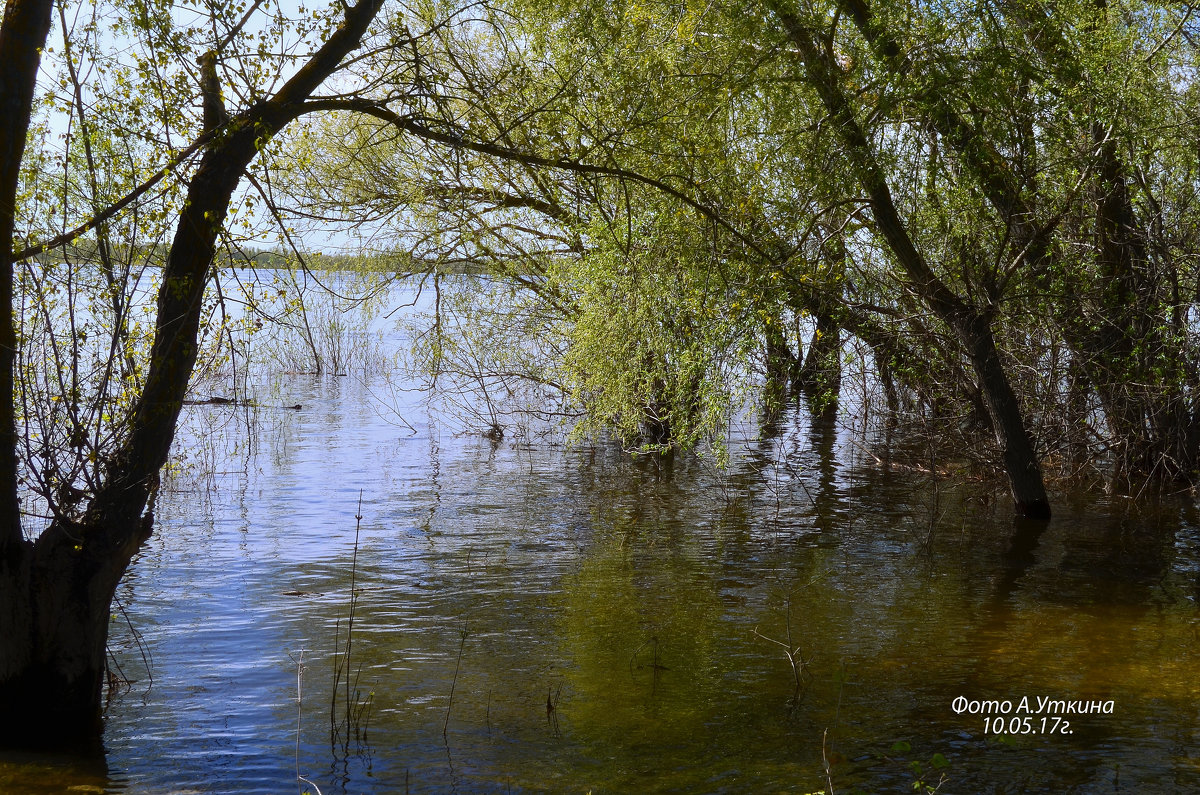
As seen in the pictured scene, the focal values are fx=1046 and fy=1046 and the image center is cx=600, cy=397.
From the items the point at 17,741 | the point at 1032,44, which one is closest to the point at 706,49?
the point at 1032,44

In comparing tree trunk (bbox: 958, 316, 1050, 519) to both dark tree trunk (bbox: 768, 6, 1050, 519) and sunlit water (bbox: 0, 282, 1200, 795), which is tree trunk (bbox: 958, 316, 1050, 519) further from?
sunlit water (bbox: 0, 282, 1200, 795)

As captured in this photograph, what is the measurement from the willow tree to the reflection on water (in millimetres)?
653

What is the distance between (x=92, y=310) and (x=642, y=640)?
14.5 feet

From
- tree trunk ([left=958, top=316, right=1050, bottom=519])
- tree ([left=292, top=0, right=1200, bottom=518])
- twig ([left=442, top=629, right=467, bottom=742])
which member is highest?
tree ([left=292, top=0, right=1200, bottom=518])

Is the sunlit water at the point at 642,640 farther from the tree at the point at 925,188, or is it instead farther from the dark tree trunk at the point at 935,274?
the tree at the point at 925,188

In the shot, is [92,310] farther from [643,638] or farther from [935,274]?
[935,274]

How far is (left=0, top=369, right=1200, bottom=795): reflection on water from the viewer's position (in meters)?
5.70

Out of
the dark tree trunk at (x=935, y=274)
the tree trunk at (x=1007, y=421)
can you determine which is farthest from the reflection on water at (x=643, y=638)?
the dark tree trunk at (x=935, y=274)

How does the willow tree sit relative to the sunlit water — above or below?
above

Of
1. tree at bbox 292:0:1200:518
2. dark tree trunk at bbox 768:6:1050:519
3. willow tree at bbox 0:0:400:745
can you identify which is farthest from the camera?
dark tree trunk at bbox 768:6:1050:519

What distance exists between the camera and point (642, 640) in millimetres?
7887

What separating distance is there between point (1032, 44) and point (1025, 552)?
510 centimetres

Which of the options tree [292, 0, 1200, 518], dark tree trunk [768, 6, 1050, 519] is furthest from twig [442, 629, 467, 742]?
dark tree trunk [768, 6, 1050, 519]

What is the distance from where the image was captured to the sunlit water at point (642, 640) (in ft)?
18.6
